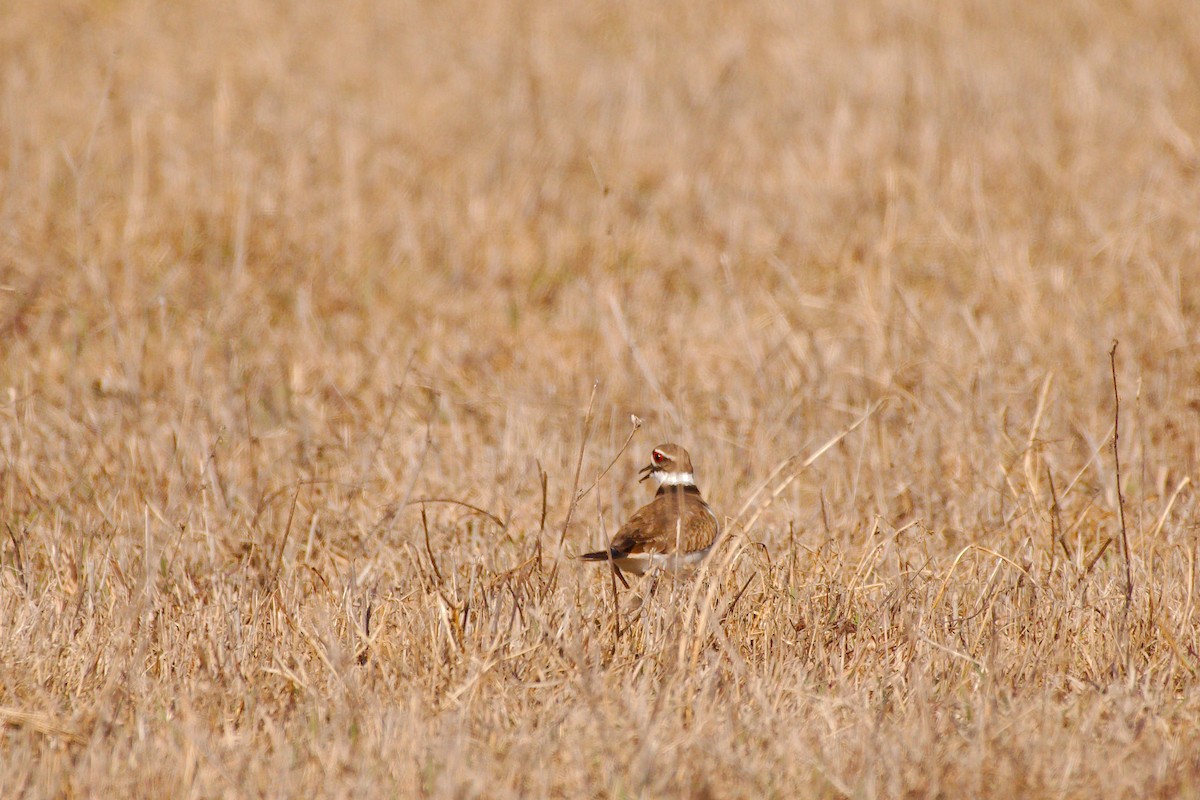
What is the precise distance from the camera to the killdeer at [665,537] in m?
4.46

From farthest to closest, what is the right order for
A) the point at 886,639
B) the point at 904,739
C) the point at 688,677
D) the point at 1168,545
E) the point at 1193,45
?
the point at 1193,45 < the point at 1168,545 < the point at 886,639 < the point at 688,677 < the point at 904,739

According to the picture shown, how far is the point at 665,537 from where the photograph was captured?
4.54 metres

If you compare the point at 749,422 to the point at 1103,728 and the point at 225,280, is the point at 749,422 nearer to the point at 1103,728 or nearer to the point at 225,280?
the point at 1103,728

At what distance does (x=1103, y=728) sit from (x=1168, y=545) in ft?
4.54

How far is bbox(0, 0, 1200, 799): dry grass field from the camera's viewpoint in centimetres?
346

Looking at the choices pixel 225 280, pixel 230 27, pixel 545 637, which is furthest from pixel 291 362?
pixel 230 27

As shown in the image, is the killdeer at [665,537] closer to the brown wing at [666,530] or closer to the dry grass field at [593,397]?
the brown wing at [666,530]

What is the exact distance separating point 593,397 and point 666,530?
0.72 meters

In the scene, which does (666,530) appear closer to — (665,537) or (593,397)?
(665,537)

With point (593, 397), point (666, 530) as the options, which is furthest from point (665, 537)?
point (593, 397)

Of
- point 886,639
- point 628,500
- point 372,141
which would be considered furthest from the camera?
point 372,141

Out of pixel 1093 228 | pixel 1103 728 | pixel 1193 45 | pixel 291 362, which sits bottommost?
pixel 1103 728

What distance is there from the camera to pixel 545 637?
382 centimetres

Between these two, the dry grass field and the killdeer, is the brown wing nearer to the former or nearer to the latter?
the killdeer
